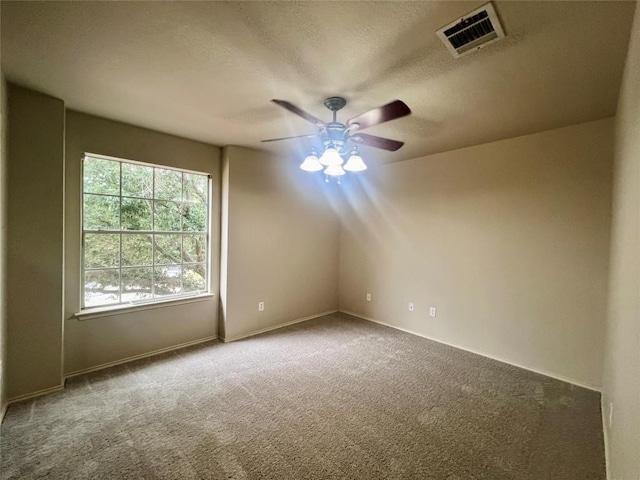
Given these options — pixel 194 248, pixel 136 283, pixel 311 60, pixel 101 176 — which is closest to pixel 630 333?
pixel 311 60

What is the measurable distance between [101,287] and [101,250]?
A: 1.27 feet

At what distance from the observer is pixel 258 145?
3.74 metres

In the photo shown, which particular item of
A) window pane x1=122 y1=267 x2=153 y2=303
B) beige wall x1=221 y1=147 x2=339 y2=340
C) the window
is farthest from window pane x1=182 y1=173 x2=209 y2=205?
window pane x1=122 y1=267 x2=153 y2=303

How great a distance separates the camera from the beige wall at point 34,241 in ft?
7.68

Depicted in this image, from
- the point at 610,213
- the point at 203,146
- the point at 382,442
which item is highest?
the point at 203,146

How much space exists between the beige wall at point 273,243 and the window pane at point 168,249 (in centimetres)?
55

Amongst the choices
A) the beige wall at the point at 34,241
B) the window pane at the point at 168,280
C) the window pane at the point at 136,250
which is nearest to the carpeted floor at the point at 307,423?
the beige wall at the point at 34,241

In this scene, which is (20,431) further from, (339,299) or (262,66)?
(339,299)

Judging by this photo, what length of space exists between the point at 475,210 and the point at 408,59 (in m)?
2.34

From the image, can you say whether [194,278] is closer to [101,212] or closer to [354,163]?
→ [101,212]

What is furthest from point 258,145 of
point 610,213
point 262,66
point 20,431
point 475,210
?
point 610,213

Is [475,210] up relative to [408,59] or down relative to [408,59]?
down

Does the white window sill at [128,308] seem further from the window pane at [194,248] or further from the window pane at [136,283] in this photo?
the window pane at [194,248]

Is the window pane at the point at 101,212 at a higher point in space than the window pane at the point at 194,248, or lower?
higher
